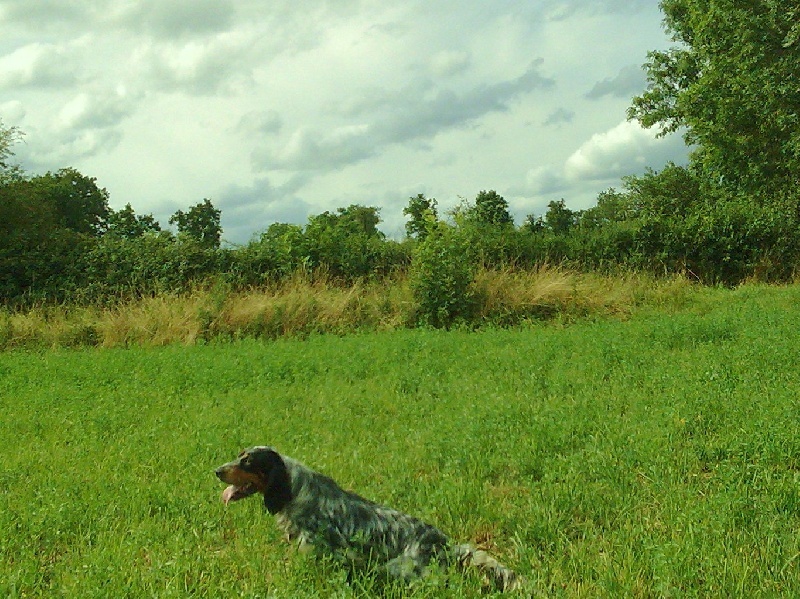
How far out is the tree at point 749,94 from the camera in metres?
15.9

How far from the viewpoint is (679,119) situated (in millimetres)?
26422

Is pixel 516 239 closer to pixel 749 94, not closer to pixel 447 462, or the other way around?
pixel 749 94

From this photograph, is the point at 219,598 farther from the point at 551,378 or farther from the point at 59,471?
the point at 551,378

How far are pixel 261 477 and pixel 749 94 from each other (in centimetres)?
1638

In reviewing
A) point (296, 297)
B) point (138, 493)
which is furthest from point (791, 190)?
point (138, 493)

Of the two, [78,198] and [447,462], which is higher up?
[78,198]

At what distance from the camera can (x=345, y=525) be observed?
4043 millimetres

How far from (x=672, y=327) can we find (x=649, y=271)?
29.2 feet

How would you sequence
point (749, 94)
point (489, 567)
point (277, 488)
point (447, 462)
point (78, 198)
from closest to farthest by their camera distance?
point (489, 567)
point (277, 488)
point (447, 462)
point (749, 94)
point (78, 198)

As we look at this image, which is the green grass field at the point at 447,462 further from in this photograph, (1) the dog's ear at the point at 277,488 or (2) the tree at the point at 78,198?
(2) the tree at the point at 78,198

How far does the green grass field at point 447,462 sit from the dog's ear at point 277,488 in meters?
0.25

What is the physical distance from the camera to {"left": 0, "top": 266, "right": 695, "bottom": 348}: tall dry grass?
548 inches

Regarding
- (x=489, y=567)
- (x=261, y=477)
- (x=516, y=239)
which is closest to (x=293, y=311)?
(x=516, y=239)

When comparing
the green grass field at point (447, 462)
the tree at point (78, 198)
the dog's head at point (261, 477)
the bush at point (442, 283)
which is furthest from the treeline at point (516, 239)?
the tree at point (78, 198)
